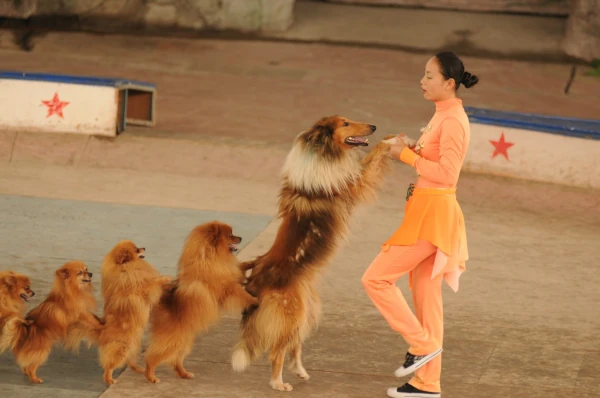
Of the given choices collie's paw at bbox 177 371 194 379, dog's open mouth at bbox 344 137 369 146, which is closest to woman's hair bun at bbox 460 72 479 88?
dog's open mouth at bbox 344 137 369 146

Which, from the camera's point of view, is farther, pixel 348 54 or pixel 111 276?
pixel 348 54

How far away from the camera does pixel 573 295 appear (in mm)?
8156

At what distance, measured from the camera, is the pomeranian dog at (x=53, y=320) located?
592 centimetres

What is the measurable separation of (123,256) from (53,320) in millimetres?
536

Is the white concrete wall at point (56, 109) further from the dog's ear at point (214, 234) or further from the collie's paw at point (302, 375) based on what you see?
the collie's paw at point (302, 375)

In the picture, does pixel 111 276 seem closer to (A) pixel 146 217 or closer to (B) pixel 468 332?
(B) pixel 468 332

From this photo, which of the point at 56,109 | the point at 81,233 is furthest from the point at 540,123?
the point at 56,109

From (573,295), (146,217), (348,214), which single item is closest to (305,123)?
(146,217)

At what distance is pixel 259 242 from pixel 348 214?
2872 mm

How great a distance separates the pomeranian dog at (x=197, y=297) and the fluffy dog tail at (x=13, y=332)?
0.71m

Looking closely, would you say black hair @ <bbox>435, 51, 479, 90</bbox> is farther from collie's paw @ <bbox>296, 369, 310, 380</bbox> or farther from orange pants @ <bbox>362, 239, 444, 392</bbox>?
collie's paw @ <bbox>296, 369, 310, 380</bbox>

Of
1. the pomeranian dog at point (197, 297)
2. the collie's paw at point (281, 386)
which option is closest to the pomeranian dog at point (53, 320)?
the pomeranian dog at point (197, 297)

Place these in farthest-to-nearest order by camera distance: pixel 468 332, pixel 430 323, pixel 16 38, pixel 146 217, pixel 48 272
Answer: pixel 16 38
pixel 146 217
pixel 48 272
pixel 468 332
pixel 430 323

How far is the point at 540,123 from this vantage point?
11156 millimetres
